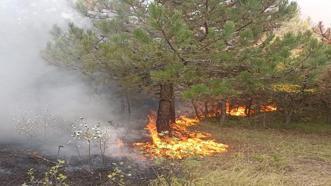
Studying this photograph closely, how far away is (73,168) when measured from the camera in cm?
984

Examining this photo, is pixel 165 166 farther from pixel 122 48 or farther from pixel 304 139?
pixel 304 139

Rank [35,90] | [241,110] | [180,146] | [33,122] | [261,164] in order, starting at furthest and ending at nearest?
[241,110]
[35,90]
[33,122]
[180,146]
[261,164]

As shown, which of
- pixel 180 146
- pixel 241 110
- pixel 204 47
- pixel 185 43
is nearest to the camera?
pixel 185 43

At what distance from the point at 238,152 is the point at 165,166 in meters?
2.91

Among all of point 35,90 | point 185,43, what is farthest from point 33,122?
point 185,43

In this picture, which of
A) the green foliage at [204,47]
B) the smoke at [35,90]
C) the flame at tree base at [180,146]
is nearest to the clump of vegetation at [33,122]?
the smoke at [35,90]

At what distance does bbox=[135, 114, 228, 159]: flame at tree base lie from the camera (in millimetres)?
11695

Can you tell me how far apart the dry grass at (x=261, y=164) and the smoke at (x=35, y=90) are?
3663mm

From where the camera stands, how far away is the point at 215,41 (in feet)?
35.9

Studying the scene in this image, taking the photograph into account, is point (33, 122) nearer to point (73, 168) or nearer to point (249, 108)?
point (73, 168)

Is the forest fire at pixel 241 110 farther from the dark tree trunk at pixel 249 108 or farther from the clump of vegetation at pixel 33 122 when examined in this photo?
the clump of vegetation at pixel 33 122

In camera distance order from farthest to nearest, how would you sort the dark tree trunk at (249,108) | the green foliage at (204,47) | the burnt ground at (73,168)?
the dark tree trunk at (249,108), the green foliage at (204,47), the burnt ground at (73,168)

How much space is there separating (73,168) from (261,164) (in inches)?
174

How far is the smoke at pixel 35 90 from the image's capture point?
1337 cm
